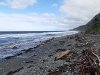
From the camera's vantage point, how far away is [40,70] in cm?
1644

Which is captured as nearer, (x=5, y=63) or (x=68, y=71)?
(x=68, y=71)

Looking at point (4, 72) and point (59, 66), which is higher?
point (59, 66)

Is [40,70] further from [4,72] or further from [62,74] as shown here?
[4,72]

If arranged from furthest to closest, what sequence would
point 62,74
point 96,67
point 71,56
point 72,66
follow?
point 71,56
point 72,66
point 62,74
point 96,67

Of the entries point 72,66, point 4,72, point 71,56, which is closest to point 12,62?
point 4,72

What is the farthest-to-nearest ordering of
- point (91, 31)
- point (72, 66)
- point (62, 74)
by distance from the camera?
1. point (91, 31)
2. point (72, 66)
3. point (62, 74)

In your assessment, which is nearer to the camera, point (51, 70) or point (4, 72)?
point (51, 70)

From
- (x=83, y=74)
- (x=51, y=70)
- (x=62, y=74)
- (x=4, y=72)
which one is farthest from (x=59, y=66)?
(x=4, y=72)

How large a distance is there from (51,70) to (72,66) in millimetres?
1422

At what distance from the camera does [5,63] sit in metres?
25.6

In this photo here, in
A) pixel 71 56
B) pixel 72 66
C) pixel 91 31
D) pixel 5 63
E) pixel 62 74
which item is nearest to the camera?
pixel 62 74

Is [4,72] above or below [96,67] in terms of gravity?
below

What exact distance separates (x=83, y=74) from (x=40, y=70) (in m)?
4.14

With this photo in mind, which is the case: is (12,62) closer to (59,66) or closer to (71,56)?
(71,56)
